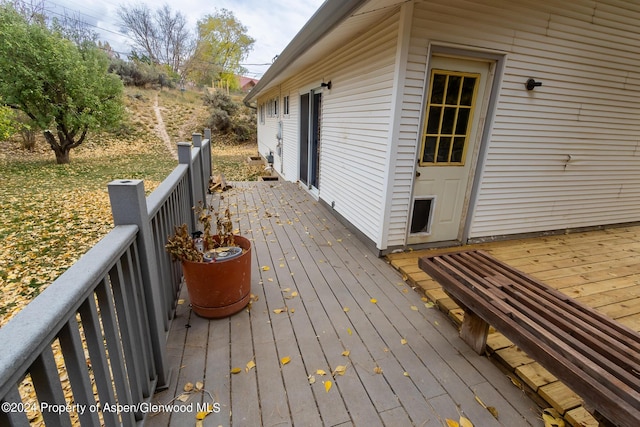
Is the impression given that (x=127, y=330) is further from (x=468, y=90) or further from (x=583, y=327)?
(x=468, y=90)

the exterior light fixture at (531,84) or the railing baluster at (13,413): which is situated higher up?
the exterior light fixture at (531,84)

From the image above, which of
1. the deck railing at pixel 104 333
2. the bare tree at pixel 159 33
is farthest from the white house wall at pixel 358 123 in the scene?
the bare tree at pixel 159 33

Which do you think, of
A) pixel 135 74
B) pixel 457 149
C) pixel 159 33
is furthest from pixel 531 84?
pixel 159 33

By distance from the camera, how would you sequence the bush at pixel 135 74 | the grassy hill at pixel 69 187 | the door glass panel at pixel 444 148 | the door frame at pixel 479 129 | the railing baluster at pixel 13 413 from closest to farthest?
the railing baluster at pixel 13 413 < the door frame at pixel 479 129 < the door glass panel at pixel 444 148 < the grassy hill at pixel 69 187 < the bush at pixel 135 74

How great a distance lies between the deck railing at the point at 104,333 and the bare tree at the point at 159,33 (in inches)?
1414

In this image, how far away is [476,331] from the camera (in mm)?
1996

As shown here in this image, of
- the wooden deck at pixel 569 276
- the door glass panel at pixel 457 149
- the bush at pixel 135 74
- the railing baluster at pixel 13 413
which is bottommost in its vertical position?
the wooden deck at pixel 569 276

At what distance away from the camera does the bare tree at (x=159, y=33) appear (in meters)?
28.7

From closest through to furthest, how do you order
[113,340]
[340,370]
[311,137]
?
[113,340]
[340,370]
[311,137]

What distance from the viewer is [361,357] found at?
6.39 feet

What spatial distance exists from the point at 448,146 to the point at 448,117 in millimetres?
316

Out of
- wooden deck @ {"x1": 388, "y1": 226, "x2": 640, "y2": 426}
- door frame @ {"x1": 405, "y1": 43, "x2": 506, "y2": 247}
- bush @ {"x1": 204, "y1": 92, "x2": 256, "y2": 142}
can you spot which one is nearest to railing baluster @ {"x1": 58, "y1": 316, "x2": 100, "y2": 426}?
wooden deck @ {"x1": 388, "y1": 226, "x2": 640, "y2": 426}

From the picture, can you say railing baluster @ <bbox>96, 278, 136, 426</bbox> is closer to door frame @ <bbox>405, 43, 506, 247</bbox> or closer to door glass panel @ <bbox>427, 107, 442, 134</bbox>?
door frame @ <bbox>405, 43, 506, 247</bbox>

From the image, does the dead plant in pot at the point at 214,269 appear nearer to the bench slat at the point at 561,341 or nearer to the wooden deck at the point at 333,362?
the wooden deck at the point at 333,362
